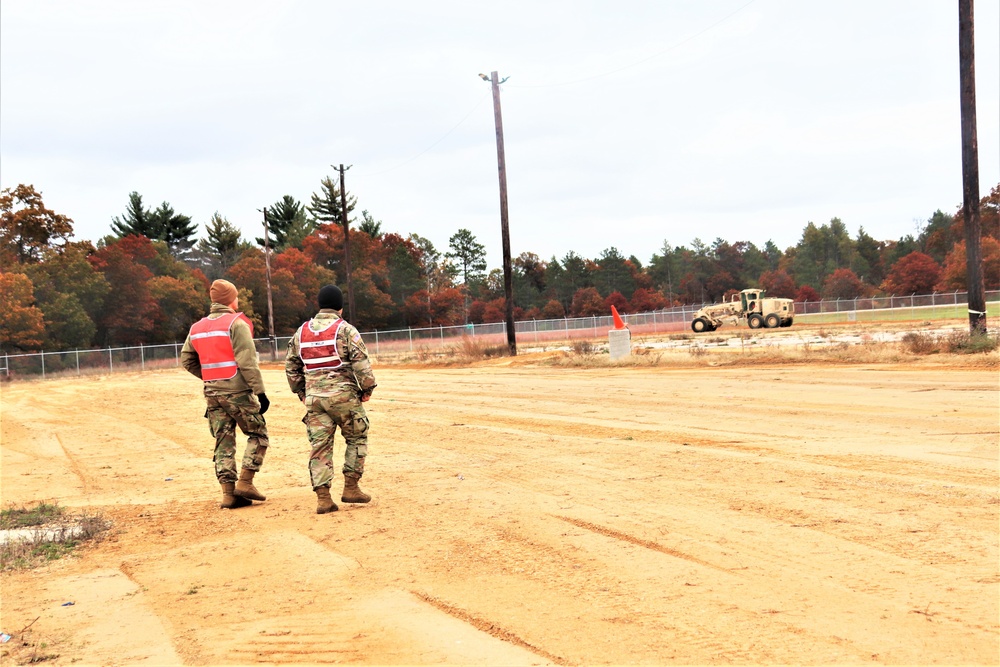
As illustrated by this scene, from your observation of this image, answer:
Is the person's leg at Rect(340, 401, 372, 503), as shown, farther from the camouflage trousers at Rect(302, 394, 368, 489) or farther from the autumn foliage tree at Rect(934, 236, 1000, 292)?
the autumn foliage tree at Rect(934, 236, 1000, 292)

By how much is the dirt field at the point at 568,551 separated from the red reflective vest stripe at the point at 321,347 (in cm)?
135

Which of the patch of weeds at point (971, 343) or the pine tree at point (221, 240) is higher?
the pine tree at point (221, 240)

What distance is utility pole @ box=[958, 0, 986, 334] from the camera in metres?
20.5

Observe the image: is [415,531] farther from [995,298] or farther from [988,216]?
[988,216]

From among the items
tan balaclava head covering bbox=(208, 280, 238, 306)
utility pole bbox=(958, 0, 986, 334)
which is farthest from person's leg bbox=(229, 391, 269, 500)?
utility pole bbox=(958, 0, 986, 334)

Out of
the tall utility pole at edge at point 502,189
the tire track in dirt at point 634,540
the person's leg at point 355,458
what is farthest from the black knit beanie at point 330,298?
the tall utility pole at edge at point 502,189

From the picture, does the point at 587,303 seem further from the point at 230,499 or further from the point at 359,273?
the point at 230,499

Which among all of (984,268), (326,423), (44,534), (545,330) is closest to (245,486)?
(326,423)

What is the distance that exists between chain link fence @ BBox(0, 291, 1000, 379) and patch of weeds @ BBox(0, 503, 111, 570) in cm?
3946

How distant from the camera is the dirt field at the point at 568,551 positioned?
445 cm

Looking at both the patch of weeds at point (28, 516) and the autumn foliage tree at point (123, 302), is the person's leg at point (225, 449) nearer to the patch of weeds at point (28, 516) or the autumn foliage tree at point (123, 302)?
the patch of weeds at point (28, 516)

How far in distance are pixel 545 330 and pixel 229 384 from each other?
2121 inches

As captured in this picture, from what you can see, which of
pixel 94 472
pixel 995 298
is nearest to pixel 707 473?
pixel 94 472

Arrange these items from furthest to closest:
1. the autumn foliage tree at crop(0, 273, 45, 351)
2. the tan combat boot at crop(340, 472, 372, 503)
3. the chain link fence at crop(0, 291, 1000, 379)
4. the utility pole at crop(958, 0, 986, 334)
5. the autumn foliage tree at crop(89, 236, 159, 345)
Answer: the autumn foliage tree at crop(89, 236, 159, 345)
the chain link fence at crop(0, 291, 1000, 379)
the autumn foliage tree at crop(0, 273, 45, 351)
the utility pole at crop(958, 0, 986, 334)
the tan combat boot at crop(340, 472, 372, 503)
